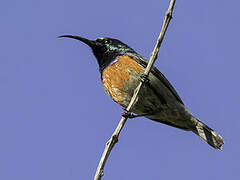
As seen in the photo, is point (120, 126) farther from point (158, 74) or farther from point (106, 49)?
point (106, 49)

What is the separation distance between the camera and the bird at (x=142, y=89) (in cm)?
843

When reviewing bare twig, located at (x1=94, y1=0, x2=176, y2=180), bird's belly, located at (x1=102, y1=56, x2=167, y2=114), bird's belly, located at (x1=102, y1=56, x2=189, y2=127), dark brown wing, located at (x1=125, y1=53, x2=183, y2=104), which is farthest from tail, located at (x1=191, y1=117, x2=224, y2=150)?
bare twig, located at (x1=94, y1=0, x2=176, y2=180)

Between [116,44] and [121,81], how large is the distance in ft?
3.84

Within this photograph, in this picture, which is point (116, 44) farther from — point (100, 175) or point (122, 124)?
point (100, 175)

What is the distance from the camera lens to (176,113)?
8.88m

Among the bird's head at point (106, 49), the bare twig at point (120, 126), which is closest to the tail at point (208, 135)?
the bird's head at point (106, 49)

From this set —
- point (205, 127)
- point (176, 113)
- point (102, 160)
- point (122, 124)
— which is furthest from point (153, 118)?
point (102, 160)

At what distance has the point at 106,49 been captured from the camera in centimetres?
923

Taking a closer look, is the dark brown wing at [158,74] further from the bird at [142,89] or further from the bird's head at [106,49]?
the bird's head at [106,49]

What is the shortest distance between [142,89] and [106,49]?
4.91 ft

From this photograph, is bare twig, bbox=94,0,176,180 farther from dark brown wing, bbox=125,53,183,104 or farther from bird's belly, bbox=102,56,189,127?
dark brown wing, bbox=125,53,183,104

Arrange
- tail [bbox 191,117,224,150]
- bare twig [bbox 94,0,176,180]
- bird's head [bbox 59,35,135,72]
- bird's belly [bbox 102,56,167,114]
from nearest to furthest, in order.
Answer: bare twig [bbox 94,0,176,180] → bird's belly [bbox 102,56,167,114] → bird's head [bbox 59,35,135,72] → tail [bbox 191,117,224,150]

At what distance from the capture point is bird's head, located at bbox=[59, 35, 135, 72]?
9.00 metres

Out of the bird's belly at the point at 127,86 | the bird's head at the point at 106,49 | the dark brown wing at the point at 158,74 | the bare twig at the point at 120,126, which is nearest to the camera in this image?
the bare twig at the point at 120,126
